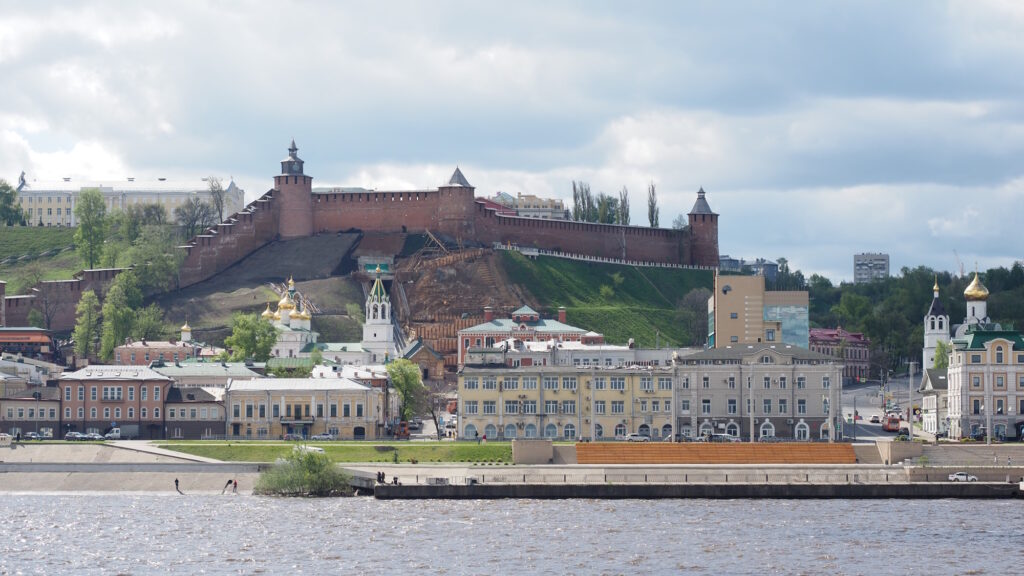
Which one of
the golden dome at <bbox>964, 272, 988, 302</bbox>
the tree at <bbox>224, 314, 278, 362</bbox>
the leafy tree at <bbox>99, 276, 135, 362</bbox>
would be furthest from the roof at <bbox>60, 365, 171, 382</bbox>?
the golden dome at <bbox>964, 272, 988, 302</bbox>

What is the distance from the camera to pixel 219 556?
7125cm

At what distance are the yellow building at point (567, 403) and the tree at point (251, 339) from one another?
121ft

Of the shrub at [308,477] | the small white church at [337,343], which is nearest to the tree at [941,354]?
the small white church at [337,343]

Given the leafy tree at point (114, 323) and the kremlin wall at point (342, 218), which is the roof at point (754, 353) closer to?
the leafy tree at point (114, 323)

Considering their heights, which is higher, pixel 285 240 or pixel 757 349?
pixel 285 240

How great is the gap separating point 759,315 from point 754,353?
2575 centimetres

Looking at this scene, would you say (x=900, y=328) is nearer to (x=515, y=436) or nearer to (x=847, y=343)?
(x=847, y=343)

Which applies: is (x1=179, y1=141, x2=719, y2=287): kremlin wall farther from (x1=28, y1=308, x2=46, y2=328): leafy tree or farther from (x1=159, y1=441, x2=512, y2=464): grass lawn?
(x1=159, y1=441, x2=512, y2=464): grass lawn

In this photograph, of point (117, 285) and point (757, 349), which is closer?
point (757, 349)

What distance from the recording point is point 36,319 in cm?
17438

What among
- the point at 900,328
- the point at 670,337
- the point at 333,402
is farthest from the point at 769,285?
the point at 333,402

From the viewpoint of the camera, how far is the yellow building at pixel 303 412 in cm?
12375

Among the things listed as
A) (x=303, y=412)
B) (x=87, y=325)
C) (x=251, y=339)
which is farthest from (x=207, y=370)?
(x=87, y=325)

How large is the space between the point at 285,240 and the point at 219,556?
390ft
